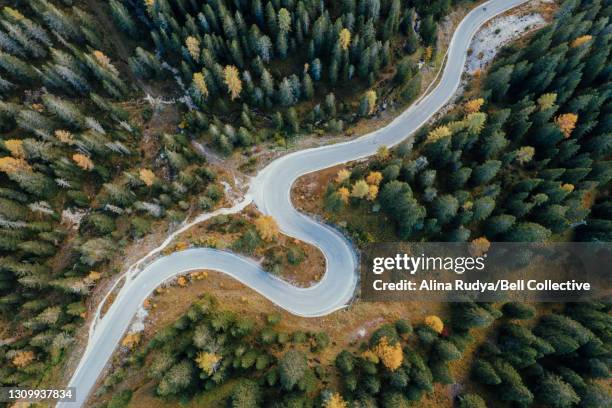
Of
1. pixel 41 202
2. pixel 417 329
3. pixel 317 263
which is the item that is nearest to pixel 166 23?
pixel 41 202

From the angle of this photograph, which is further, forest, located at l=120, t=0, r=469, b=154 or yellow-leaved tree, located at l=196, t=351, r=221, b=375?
forest, located at l=120, t=0, r=469, b=154

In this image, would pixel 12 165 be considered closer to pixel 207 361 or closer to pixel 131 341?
pixel 131 341

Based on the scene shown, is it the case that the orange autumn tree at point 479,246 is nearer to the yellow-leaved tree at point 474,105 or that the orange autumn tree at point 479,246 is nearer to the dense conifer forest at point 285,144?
the dense conifer forest at point 285,144

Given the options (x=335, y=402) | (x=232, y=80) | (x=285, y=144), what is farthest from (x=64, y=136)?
(x=335, y=402)

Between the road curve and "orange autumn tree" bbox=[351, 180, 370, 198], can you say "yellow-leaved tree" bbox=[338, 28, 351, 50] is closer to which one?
the road curve

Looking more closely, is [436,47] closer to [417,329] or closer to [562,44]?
[562,44]

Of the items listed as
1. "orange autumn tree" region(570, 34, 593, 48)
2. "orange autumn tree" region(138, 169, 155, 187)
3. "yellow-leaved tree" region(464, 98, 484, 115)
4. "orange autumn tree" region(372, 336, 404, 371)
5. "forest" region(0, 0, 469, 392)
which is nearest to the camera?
"orange autumn tree" region(372, 336, 404, 371)

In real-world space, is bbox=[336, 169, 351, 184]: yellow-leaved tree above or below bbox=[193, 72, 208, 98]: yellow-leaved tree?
below

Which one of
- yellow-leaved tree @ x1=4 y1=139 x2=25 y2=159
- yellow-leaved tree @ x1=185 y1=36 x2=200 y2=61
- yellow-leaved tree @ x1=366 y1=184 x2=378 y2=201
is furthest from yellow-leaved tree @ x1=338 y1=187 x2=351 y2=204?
yellow-leaved tree @ x1=4 y1=139 x2=25 y2=159
